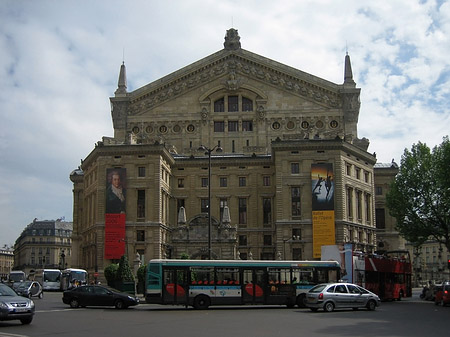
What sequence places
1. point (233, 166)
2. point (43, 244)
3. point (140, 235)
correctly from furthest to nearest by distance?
point (43, 244) < point (233, 166) < point (140, 235)

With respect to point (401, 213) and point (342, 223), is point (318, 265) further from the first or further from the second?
point (342, 223)

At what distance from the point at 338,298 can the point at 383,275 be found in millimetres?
16138

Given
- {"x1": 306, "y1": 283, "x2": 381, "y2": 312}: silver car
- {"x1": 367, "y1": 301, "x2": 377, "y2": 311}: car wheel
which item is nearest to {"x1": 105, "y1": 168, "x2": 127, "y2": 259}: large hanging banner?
{"x1": 306, "y1": 283, "x2": 381, "y2": 312}: silver car

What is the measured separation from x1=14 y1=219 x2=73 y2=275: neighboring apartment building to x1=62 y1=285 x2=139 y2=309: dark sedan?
122m

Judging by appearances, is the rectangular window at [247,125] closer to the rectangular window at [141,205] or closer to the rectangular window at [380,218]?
the rectangular window at [141,205]

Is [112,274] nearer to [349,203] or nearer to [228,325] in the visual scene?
[349,203]

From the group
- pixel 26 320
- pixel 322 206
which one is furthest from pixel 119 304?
pixel 322 206

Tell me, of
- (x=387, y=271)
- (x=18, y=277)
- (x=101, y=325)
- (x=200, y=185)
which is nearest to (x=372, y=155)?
(x=200, y=185)

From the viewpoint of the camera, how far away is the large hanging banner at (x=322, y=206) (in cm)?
7194

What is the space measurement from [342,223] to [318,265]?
3262 cm

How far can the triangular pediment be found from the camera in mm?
84000

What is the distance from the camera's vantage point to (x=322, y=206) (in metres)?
72.8

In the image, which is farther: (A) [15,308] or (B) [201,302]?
(B) [201,302]

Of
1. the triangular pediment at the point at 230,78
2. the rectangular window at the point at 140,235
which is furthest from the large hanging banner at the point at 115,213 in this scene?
the triangular pediment at the point at 230,78
